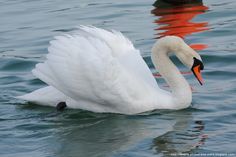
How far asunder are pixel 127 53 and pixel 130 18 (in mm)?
5973

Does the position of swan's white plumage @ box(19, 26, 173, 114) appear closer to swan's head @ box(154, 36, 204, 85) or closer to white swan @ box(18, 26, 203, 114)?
white swan @ box(18, 26, 203, 114)

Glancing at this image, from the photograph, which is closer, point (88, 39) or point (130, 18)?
point (88, 39)

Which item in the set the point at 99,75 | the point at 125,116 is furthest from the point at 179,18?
the point at 99,75

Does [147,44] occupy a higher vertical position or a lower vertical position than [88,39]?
lower

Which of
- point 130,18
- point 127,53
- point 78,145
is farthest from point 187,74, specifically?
point 130,18

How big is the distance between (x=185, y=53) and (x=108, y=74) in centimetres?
98

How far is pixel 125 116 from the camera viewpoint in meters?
9.72

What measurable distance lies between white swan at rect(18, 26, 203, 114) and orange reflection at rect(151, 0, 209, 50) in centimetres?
355

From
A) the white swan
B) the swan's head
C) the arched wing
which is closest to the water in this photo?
the white swan

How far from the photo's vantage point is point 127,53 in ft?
33.4

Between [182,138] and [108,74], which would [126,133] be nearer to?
[182,138]

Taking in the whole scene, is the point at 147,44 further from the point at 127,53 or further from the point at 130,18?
the point at 127,53

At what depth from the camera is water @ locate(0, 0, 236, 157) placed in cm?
866

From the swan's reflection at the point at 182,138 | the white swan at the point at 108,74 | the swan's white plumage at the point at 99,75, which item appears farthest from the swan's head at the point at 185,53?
the swan's reflection at the point at 182,138
